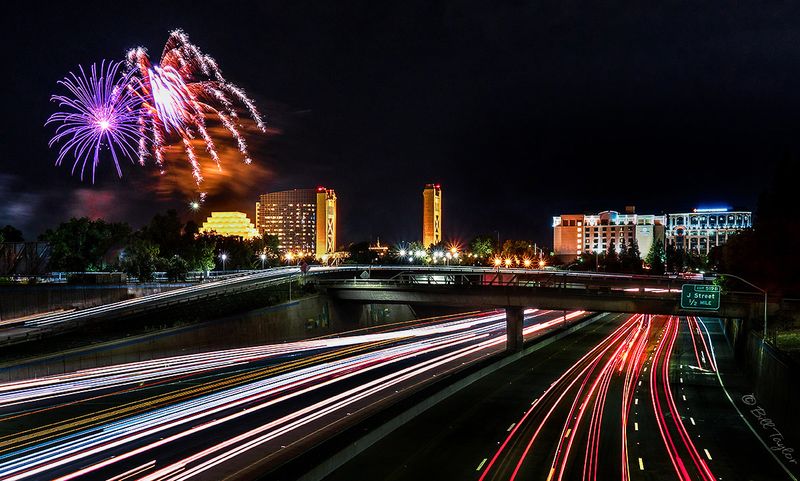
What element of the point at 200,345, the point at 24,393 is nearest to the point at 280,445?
the point at 24,393

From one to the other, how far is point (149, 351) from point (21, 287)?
69.8 ft

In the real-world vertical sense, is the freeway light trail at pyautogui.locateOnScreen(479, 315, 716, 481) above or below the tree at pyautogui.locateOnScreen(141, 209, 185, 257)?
below

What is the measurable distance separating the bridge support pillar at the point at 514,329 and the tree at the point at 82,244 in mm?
57960

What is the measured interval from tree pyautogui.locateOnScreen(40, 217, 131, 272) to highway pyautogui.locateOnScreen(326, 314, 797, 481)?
63587mm

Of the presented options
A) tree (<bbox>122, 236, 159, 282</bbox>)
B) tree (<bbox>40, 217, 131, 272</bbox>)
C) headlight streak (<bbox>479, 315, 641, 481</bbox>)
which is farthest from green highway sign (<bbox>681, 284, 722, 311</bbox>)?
tree (<bbox>40, 217, 131, 272</bbox>)

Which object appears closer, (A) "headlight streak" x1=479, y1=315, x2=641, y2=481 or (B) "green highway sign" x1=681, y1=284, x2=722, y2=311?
(A) "headlight streak" x1=479, y1=315, x2=641, y2=481

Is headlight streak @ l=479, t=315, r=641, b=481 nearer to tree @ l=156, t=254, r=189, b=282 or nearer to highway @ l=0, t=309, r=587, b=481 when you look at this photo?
highway @ l=0, t=309, r=587, b=481

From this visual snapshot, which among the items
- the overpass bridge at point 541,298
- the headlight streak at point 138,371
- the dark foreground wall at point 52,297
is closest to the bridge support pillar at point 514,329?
the overpass bridge at point 541,298

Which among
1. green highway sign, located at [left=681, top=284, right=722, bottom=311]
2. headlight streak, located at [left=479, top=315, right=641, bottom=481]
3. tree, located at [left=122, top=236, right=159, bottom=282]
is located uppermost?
tree, located at [left=122, top=236, right=159, bottom=282]

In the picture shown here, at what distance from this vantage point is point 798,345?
42.7 metres

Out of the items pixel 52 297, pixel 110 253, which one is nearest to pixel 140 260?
pixel 110 253

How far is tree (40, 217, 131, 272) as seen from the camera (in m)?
88.2

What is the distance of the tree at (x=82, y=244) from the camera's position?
88.2 meters

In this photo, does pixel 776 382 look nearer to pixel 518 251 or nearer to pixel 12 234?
pixel 12 234
